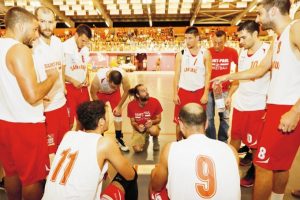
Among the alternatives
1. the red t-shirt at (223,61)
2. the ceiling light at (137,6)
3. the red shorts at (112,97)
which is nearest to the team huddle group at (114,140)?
the red t-shirt at (223,61)

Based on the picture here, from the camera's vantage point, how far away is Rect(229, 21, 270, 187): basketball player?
11.7ft

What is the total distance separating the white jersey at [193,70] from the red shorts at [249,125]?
0.88 m

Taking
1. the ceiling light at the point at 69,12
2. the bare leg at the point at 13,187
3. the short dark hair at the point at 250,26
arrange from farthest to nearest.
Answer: the ceiling light at the point at 69,12 < the short dark hair at the point at 250,26 < the bare leg at the point at 13,187

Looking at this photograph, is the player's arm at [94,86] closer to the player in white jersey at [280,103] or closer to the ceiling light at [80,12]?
the player in white jersey at [280,103]

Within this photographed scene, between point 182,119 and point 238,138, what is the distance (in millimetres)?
1894

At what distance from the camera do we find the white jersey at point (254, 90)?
3592 millimetres

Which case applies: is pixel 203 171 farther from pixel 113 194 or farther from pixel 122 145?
pixel 122 145

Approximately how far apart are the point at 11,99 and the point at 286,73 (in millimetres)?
2214

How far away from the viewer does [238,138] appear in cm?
380

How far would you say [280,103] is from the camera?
2.46 m

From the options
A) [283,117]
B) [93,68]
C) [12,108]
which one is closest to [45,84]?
[12,108]

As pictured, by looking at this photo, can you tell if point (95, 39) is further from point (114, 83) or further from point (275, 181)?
point (275, 181)

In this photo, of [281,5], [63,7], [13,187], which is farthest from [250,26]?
[63,7]

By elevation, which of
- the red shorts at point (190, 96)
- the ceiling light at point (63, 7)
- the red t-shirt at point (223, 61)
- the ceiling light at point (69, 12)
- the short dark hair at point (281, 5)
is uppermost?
the ceiling light at point (63, 7)
